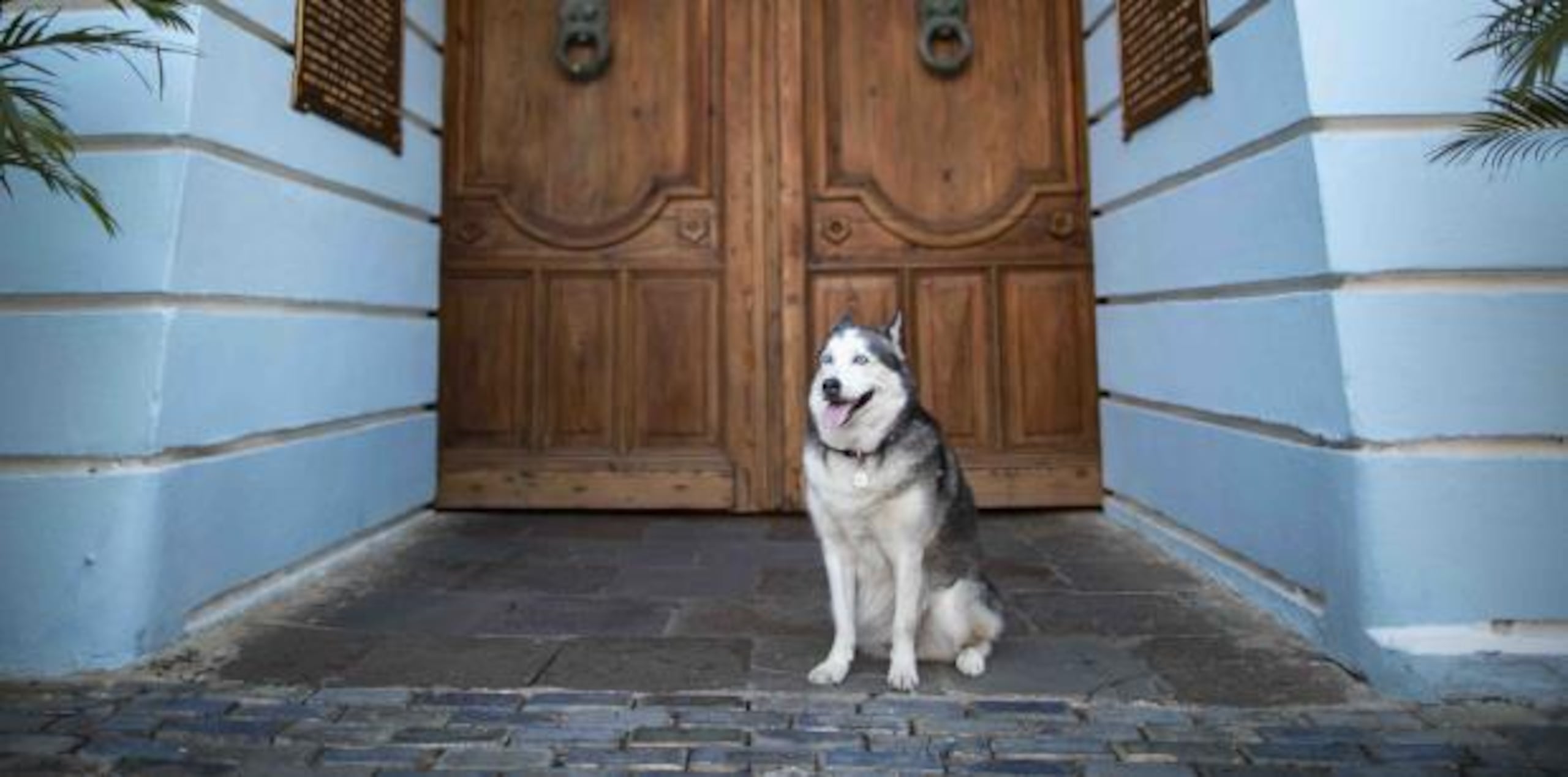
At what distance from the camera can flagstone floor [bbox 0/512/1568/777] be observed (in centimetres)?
217

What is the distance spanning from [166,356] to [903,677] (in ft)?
8.58

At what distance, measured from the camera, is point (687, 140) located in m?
5.12

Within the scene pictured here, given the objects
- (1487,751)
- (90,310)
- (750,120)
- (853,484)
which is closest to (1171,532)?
(1487,751)

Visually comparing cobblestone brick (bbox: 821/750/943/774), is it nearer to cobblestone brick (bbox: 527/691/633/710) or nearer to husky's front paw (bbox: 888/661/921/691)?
husky's front paw (bbox: 888/661/921/691)

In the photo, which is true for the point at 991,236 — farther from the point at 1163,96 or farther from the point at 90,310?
the point at 90,310

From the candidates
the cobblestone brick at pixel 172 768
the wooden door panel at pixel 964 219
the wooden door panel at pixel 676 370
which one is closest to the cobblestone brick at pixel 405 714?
the cobblestone brick at pixel 172 768

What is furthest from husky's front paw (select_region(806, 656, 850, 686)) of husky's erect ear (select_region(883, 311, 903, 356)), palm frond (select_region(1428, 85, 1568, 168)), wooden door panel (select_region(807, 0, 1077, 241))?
wooden door panel (select_region(807, 0, 1077, 241))

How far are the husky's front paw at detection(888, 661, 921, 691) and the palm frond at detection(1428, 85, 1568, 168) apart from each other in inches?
80.5

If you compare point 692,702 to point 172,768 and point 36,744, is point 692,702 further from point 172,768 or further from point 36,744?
point 36,744

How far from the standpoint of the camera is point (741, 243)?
5.08m

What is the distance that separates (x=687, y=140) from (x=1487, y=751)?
14.5 feet

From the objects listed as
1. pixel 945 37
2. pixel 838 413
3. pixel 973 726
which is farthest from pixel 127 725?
pixel 945 37

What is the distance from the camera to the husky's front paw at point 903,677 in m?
2.54

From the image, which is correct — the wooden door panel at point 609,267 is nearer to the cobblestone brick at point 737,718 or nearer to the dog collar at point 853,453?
the dog collar at point 853,453
